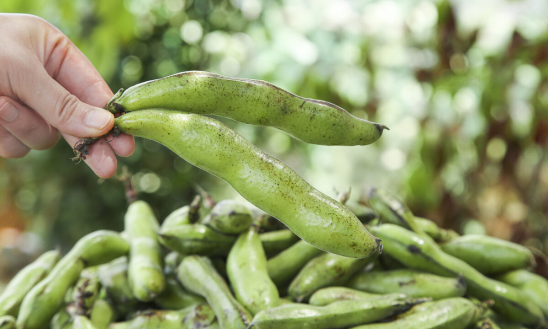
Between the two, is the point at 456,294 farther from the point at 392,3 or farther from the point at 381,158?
the point at 392,3

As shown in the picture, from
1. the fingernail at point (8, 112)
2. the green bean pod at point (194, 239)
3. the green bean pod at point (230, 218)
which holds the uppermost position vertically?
the fingernail at point (8, 112)

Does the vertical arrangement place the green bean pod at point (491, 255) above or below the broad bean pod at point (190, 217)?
above

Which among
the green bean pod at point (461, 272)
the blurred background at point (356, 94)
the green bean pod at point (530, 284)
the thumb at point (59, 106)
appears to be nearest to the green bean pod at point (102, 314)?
the thumb at point (59, 106)

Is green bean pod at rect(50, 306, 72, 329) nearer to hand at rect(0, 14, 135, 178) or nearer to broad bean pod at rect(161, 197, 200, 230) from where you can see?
broad bean pod at rect(161, 197, 200, 230)

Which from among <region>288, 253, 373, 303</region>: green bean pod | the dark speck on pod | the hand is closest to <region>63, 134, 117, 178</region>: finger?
A: the hand

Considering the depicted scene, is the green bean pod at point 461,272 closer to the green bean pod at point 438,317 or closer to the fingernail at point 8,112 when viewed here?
the green bean pod at point 438,317

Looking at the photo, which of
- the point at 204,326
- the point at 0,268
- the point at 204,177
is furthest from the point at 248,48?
the point at 204,326

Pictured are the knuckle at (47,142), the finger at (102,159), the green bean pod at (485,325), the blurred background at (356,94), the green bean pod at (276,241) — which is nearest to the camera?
the finger at (102,159)

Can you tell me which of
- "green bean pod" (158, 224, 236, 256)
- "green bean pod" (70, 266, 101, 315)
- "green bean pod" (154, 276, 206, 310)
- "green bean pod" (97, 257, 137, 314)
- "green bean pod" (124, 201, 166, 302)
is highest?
"green bean pod" (158, 224, 236, 256)

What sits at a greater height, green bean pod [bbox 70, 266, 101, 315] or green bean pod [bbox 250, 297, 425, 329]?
green bean pod [bbox 250, 297, 425, 329]
